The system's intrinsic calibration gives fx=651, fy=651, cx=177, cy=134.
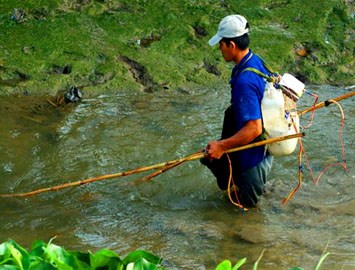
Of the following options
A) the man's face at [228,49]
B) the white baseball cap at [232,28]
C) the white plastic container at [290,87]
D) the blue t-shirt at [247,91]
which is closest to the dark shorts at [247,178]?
the blue t-shirt at [247,91]

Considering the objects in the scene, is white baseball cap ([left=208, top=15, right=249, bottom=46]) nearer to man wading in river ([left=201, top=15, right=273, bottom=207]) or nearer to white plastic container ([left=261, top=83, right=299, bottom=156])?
man wading in river ([left=201, top=15, right=273, bottom=207])

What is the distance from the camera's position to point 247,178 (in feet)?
18.5

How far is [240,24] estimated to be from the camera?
534 cm

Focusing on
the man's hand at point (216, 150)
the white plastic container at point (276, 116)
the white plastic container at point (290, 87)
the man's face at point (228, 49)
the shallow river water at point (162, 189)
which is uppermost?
the man's face at point (228, 49)

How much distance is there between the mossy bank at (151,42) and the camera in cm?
854

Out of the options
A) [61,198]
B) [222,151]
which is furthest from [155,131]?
[222,151]

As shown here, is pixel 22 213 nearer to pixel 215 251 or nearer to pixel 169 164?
pixel 169 164

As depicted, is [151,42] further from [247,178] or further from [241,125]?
[241,125]

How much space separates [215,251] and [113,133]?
2.70 meters

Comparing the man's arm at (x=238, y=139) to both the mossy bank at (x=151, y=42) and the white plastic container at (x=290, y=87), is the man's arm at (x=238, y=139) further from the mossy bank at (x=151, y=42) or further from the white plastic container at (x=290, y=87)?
the mossy bank at (x=151, y=42)

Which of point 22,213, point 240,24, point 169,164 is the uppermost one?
point 240,24

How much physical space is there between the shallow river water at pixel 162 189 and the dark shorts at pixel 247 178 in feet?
0.53

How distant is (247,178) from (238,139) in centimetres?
51

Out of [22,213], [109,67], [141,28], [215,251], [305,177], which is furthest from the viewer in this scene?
[141,28]
